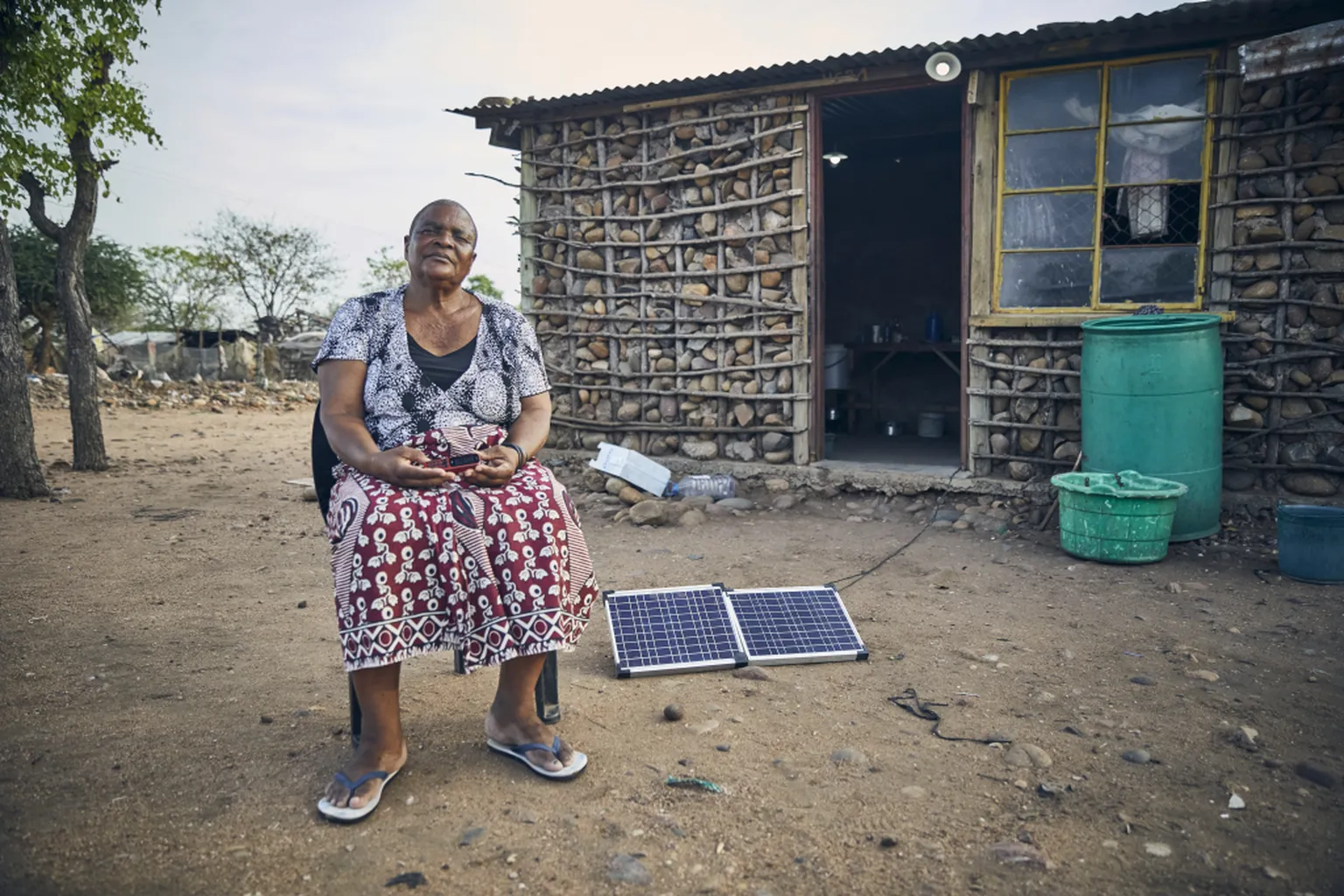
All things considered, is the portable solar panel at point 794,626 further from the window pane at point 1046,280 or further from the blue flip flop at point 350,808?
the window pane at point 1046,280

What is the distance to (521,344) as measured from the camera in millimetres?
2822

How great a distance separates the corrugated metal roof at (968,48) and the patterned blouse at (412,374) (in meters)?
4.27

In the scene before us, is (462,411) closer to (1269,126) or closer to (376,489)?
(376,489)

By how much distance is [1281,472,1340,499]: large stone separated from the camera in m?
5.38

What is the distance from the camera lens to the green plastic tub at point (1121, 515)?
4.78 meters

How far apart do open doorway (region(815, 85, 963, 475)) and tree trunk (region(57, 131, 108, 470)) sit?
6999 mm

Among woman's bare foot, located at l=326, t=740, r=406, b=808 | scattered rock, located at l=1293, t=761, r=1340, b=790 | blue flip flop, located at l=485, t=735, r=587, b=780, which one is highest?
woman's bare foot, located at l=326, t=740, r=406, b=808

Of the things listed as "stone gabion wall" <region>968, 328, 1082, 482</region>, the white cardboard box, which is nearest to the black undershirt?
the white cardboard box

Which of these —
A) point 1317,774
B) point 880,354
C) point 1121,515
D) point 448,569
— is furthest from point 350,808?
point 880,354

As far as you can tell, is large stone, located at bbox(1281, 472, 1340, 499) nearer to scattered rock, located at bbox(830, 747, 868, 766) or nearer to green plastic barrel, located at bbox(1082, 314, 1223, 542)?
green plastic barrel, located at bbox(1082, 314, 1223, 542)

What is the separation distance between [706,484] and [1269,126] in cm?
420

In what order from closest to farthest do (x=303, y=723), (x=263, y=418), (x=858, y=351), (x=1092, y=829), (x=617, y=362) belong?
(x=1092, y=829), (x=303, y=723), (x=617, y=362), (x=858, y=351), (x=263, y=418)

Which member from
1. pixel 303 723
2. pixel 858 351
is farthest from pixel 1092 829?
pixel 858 351

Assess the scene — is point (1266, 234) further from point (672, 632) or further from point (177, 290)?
point (177, 290)
